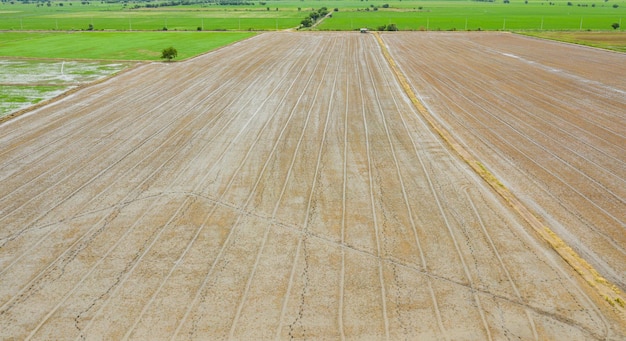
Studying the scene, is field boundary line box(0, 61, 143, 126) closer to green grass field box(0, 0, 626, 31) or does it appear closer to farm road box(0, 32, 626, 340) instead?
farm road box(0, 32, 626, 340)

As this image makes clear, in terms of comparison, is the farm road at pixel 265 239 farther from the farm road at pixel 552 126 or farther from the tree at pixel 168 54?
the tree at pixel 168 54

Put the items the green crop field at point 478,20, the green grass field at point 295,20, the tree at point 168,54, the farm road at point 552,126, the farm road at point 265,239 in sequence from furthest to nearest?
the green crop field at point 478,20
the green grass field at point 295,20
the tree at point 168,54
the farm road at point 552,126
the farm road at point 265,239

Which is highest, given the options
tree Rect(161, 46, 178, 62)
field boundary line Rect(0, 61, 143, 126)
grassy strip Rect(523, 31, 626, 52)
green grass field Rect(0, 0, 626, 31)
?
green grass field Rect(0, 0, 626, 31)

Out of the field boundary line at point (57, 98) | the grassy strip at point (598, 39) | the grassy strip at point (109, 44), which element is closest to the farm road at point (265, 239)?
the field boundary line at point (57, 98)

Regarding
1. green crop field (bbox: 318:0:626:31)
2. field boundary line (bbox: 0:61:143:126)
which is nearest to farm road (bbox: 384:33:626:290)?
field boundary line (bbox: 0:61:143:126)

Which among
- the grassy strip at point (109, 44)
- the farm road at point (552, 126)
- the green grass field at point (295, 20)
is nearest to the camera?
the farm road at point (552, 126)

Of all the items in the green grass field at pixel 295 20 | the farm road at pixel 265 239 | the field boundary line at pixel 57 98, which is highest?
the green grass field at pixel 295 20

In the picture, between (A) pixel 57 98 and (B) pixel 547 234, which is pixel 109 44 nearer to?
(A) pixel 57 98
